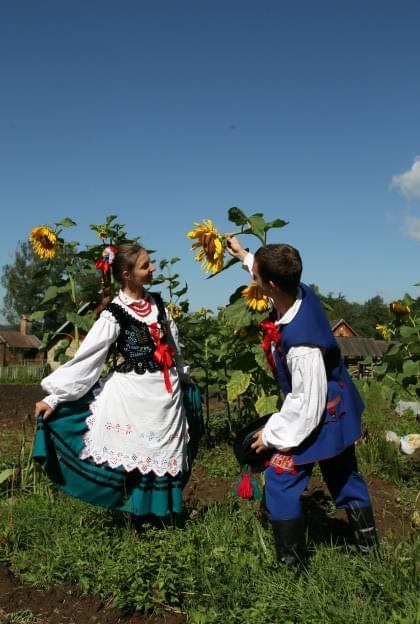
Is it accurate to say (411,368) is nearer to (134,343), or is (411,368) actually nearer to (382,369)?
(382,369)

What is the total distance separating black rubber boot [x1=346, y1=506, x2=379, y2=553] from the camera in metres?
2.64

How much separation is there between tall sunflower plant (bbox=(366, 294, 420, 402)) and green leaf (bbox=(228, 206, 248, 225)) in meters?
1.27

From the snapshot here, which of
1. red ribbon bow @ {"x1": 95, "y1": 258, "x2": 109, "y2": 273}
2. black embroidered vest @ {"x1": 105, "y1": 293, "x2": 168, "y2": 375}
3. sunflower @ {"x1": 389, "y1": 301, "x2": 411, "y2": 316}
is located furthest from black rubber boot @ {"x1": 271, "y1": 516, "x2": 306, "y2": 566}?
sunflower @ {"x1": 389, "y1": 301, "x2": 411, "y2": 316}

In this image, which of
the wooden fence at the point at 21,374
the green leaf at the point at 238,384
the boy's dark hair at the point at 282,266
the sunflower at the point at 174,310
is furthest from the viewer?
the wooden fence at the point at 21,374

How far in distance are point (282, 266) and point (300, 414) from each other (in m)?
0.59

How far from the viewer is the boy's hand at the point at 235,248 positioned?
313 centimetres

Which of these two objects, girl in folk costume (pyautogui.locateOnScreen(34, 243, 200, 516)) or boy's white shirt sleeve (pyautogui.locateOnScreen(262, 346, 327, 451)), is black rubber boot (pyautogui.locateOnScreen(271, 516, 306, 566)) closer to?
boy's white shirt sleeve (pyautogui.locateOnScreen(262, 346, 327, 451))

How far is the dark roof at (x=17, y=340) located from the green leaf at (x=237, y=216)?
40.5 meters

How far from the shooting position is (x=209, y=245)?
3229 millimetres

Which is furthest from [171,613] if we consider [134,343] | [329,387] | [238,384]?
[238,384]

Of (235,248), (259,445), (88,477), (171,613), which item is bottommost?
(171,613)

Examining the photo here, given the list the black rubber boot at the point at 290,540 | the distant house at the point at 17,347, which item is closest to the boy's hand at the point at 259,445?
the black rubber boot at the point at 290,540

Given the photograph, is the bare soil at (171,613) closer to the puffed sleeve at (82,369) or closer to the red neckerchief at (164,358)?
the puffed sleeve at (82,369)

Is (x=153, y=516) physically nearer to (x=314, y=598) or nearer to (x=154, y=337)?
(x=154, y=337)
